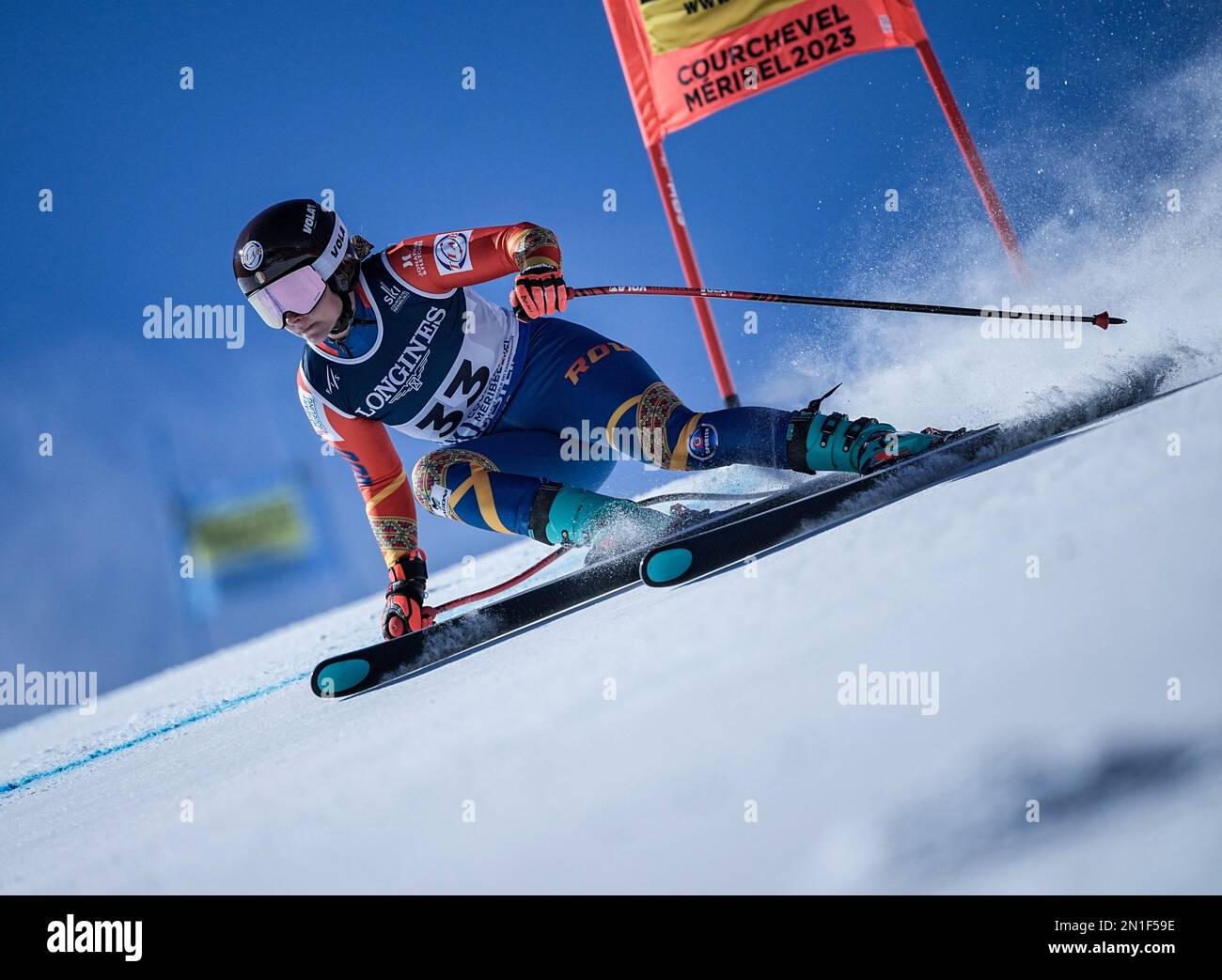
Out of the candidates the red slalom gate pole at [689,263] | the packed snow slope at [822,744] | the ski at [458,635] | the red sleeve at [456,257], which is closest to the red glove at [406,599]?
the ski at [458,635]

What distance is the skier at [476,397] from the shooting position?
2.56 meters

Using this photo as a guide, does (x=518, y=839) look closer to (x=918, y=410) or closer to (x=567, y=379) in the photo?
(x=567, y=379)

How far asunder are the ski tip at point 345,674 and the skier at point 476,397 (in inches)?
15.4

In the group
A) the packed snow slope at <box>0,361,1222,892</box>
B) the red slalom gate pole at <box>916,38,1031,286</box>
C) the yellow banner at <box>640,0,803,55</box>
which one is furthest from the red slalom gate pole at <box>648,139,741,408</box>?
the packed snow slope at <box>0,361,1222,892</box>

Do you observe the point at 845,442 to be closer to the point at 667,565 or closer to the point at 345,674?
the point at 667,565

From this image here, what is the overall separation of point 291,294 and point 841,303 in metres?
1.53

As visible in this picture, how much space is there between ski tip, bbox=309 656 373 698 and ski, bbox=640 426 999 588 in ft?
2.47

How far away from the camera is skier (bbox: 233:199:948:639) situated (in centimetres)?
256

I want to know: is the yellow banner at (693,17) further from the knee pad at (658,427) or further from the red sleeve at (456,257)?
the knee pad at (658,427)

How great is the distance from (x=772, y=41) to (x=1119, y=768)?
4.17 meters

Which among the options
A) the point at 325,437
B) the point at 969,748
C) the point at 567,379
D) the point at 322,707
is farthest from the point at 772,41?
the point at 969,748

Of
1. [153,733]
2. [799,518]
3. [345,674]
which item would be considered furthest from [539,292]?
[153,733]

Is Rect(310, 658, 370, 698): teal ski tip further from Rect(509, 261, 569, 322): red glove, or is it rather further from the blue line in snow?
the blue line in snow

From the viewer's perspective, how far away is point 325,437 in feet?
9.88
